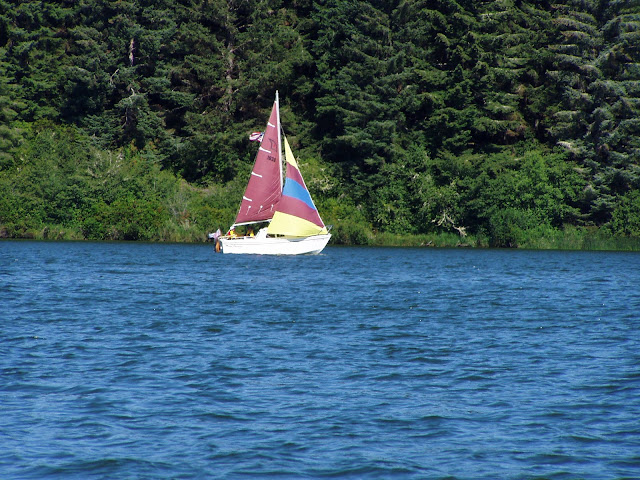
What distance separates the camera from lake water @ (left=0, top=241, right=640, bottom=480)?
12422 millimetres

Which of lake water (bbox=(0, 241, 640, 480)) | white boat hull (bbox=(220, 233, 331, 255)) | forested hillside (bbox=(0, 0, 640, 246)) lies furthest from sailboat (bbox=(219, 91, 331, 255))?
lake water (bbox=(0, 241, 640, 480))

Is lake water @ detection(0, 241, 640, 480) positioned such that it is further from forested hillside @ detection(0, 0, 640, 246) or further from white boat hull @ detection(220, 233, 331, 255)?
forested hillside @ detection(0, 0, 640, 246)

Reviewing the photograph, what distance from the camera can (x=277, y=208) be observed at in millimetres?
55938

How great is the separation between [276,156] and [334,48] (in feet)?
81.2

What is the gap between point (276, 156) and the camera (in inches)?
2205

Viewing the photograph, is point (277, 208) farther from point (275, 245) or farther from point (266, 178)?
point (275, 245)

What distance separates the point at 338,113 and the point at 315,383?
6014 cm

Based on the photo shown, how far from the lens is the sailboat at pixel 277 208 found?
55375 mm

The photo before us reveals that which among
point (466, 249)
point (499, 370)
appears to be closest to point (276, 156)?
point (466, 249)

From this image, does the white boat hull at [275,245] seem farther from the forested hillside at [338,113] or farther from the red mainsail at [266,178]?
the forested hillside at [338,113]

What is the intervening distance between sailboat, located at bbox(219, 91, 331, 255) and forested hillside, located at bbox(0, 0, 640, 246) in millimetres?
13024

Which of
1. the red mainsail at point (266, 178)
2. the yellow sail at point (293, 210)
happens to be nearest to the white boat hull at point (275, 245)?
the yellow sail at point (293, 210)

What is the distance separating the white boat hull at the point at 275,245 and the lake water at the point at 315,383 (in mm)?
20111

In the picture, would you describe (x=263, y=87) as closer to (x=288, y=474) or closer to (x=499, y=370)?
(x=499, y=370)
